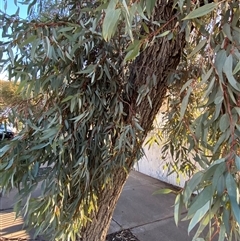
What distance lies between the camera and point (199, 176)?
0.60 meters

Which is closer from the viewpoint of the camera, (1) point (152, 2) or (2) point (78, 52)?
(1) point (152, 2)

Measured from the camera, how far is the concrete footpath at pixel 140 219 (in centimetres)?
268

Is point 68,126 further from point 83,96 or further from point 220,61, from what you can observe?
point 220,61

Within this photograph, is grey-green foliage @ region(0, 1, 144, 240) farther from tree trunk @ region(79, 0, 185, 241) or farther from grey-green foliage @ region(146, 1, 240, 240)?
grey-green foliage @ region(146, 1, 240, 240)

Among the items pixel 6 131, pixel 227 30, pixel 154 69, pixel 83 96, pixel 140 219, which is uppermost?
pixel 227 30

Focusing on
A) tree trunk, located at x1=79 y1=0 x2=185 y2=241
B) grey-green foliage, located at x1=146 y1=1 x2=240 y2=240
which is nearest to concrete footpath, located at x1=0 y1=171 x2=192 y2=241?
tree trunk, located at x1=79 y1=0 x2=185 y2=241

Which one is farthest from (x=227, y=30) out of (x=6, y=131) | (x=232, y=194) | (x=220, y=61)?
(x=6, y=131)

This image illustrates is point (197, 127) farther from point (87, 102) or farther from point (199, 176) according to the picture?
point (87, 102)

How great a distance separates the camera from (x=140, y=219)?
312 cm

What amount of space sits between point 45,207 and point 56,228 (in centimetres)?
19

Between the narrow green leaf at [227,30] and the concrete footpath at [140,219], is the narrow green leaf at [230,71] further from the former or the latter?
the concrete footpath at [140,219]

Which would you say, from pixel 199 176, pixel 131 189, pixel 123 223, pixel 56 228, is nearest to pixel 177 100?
pixel 199 176

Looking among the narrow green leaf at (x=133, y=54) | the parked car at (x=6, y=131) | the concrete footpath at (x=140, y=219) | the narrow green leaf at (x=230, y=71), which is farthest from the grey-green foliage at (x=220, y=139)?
the concrete footpath at (x=140, y=219)

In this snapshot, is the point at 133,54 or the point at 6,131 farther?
the point at 6,131
